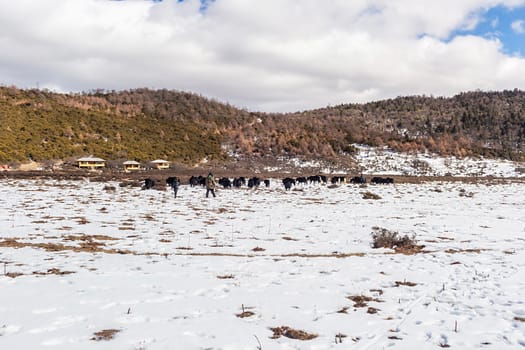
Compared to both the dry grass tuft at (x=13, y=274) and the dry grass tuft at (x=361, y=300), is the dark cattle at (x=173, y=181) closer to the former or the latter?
the dry grass tuft at (x=13, y=274)

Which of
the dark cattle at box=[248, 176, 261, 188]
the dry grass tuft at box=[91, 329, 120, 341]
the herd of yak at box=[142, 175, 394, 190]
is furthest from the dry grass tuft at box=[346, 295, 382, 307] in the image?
the dark cattle at box=[248, 176, 261, 188]

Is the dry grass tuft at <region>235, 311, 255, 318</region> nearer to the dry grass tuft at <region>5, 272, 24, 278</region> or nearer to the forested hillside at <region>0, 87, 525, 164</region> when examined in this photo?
the dry grass tuft at <region>5, 272, 24, 278</region>

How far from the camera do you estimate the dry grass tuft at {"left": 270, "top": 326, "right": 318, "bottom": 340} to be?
5.23m

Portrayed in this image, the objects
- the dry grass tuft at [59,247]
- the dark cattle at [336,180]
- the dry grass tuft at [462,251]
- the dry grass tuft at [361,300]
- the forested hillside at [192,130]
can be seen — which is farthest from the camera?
the forested hillside at [192,130]

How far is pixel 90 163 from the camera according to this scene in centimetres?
4722

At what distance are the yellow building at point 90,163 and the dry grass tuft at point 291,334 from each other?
149 ft

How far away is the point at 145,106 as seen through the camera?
80438 millimetres

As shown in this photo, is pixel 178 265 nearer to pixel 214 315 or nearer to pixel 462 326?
pixel 214 315

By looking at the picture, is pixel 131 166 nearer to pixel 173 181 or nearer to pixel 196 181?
pixel 196 181

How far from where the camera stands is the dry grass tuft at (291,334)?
523cm

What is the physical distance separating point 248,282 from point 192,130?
65.3 m

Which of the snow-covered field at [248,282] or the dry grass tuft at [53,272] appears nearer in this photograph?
the snow-covered field at [248,282]

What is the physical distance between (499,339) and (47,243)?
10.00 metres

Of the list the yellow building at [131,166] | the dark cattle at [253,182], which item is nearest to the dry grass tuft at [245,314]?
the dark cattle at [253,182]
